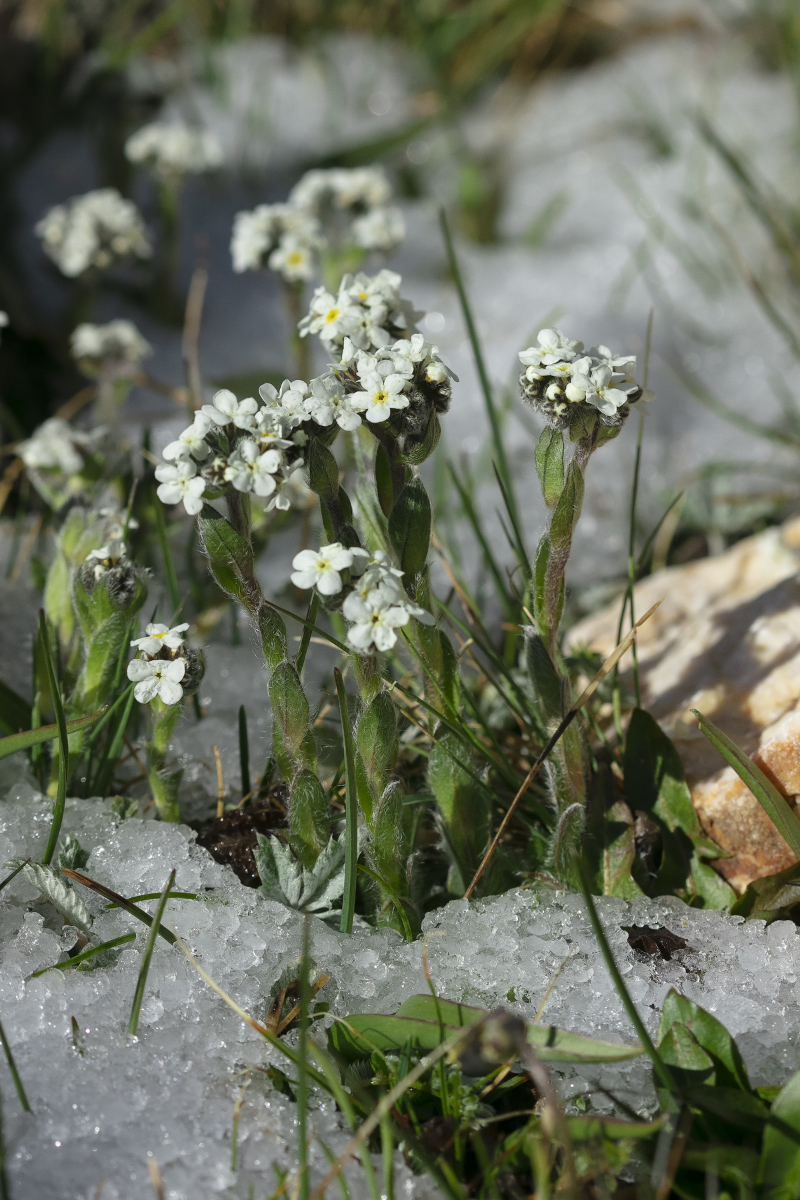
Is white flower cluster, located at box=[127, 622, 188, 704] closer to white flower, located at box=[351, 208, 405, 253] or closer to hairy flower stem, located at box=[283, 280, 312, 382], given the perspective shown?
hairy flower stem, located at box=[283, 280, 312, 382]

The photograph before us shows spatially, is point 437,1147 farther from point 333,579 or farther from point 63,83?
point 63,83

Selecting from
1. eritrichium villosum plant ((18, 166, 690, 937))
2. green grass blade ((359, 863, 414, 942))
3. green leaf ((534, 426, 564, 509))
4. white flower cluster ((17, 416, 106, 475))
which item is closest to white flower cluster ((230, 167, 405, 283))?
white flower cluster ((17, 416, 106, 475))

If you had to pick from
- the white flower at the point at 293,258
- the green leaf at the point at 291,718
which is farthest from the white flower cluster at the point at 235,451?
the white flower at the point at 293,258

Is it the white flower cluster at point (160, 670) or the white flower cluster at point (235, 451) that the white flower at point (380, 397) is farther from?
the white flower cluster at point (160, 670)

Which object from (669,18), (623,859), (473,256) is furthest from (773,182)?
(623,859)

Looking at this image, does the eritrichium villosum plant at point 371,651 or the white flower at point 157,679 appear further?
the white flower at point 157,679
